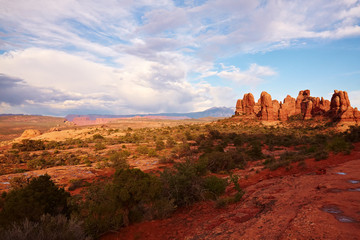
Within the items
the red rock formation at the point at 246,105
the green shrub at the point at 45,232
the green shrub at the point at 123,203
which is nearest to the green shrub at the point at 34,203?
the green shrub at the point at 45,232

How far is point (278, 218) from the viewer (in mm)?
4258

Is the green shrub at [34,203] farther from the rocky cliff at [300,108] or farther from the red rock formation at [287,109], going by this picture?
the red rock formation at [287,109]

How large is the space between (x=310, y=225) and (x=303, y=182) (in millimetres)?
4265

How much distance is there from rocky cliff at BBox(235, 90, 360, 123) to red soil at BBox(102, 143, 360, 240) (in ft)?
171

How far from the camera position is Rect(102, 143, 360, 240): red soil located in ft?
11.3

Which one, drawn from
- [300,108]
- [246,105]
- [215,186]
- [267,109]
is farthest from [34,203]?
[300,108]

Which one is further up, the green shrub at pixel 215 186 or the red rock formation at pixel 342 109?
the red rock formation at pixel 342 109

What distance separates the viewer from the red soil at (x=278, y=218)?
3451 millimetres

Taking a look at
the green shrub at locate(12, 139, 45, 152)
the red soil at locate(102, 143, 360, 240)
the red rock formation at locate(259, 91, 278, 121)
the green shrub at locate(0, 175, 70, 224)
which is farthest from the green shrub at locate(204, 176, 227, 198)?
the red rock formation at locate(259, 91, 278, 121)

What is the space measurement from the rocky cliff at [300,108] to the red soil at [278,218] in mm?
52219

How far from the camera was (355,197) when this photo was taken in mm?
4621

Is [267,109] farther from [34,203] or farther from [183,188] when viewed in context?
[34,203]

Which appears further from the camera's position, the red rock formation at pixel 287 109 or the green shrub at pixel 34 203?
the red rock formation at pixel 287 109

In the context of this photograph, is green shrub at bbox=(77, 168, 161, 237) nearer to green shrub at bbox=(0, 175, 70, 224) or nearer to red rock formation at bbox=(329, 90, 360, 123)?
green shrub at bbox=(0, 175, 70, 224)
